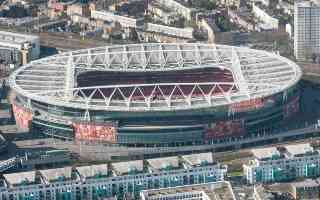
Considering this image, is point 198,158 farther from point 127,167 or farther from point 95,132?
point 95,132

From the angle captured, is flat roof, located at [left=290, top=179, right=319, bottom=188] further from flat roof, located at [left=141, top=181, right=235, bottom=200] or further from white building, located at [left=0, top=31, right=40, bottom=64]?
white building, located at [left=0, top=31, right=40, bottom=64]

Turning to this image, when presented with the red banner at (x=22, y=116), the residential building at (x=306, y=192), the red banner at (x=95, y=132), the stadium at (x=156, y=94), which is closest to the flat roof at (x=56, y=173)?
the red banner at (x=95, y=132)

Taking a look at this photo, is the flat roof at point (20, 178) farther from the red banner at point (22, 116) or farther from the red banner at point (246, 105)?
the red banner at point (246, 105)

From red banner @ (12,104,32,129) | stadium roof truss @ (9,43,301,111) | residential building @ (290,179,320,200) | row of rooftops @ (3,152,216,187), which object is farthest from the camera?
red banner @ (12,104,32,129)

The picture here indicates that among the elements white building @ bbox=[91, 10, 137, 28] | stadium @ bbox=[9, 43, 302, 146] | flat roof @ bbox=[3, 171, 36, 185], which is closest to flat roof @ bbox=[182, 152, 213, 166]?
stadium @ bbox=[9, 43, 302, 146]

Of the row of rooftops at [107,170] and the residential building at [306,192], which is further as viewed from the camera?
the row of rooftops at [107,170]

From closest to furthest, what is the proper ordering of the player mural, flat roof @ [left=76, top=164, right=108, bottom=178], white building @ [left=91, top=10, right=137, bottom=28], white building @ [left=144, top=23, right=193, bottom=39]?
1. flat roof @ [left=76, top=164, right=108, bottom=178]
2. the player mural
3. white building @ [left=144, top=23, right=193, bottom=39]
4. white building @ [left=91, top=10, right=137, bottom=28]

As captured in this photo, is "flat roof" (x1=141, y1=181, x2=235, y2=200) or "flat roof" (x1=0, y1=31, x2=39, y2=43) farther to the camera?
"flat roof" (x1=0, y1=31, x2=39, y2=43)

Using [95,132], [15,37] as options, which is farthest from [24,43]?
[95,132]

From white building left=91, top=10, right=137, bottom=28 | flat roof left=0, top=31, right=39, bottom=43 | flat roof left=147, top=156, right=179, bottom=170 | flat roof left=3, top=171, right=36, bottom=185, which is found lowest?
flat roof left=3, top=171, right=36, bottom=185
